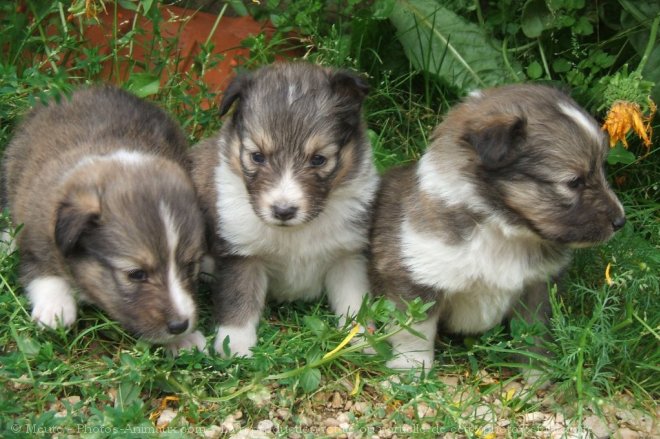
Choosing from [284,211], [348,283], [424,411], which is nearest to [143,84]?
[348,283]

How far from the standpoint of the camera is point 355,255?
18.0ft

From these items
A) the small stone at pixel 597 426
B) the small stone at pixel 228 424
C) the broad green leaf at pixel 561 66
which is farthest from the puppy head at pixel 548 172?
the broad green leaf at pixel 561 66

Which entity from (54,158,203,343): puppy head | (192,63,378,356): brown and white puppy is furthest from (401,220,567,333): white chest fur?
(54,158,203,343): puppy head

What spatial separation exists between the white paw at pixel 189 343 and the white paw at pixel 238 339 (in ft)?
0.26

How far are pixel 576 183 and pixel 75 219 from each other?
2521 millimetres

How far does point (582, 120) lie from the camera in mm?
4734

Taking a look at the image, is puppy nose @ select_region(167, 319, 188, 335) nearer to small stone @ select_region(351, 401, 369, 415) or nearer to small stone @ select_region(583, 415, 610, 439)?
small stone @ select_region(351, 401, 369, 415)

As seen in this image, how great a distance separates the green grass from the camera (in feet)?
15.0

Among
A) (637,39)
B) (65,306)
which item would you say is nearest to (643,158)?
(637,39)

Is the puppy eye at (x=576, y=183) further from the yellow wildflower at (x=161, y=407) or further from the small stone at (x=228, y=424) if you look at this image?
the yellow wildflower at (x=161, y=407)

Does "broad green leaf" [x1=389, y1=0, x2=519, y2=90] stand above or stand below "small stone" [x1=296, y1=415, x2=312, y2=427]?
above

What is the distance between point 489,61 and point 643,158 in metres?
1.29

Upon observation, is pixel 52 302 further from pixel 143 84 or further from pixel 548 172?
pixel 548 172

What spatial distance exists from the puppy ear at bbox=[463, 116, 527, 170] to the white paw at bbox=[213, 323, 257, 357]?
1618mm
